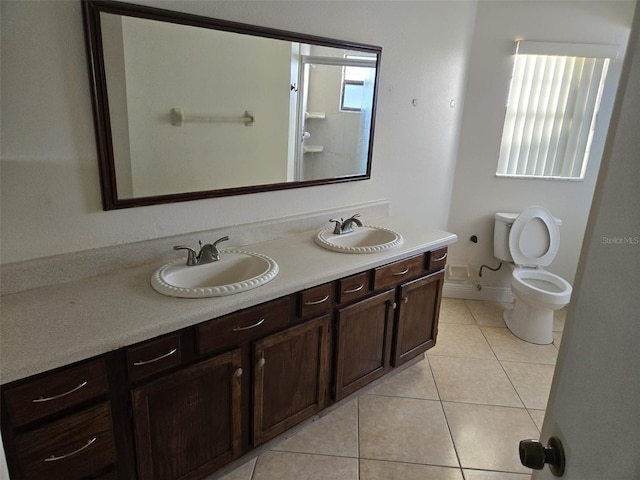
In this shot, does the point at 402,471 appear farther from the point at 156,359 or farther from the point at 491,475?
the point at 156,359

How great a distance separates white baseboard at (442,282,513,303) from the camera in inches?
143

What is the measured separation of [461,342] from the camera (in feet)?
9.85

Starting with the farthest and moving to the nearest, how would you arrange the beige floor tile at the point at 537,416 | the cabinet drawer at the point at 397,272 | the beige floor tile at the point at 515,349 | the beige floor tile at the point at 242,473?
the beige floor tile at the point at 515,349, the beige floor tile at the point at 537,416, the cabinet drawer at the point at 397,272, the beige floor tile at the point at 242,473

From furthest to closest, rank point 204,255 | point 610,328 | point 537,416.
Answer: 1. point 537,416
2. point 204,255
3. point 610,328

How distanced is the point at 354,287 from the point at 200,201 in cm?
80

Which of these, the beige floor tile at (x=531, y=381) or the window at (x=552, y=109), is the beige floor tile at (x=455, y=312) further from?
the window at (x=552, y=109)

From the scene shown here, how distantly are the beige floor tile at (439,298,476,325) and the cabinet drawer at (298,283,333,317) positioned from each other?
1.69 metres

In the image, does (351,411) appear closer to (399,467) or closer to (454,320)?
(399,467)

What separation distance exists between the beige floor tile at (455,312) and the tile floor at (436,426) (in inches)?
13.3

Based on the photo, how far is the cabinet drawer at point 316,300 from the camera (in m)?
1.78

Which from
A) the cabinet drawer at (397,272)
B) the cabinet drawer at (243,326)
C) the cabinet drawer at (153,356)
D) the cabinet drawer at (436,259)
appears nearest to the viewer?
the cabinet drawer at (153,356)

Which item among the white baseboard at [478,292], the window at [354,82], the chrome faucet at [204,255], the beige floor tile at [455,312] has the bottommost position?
the beige floor tile at [455,312]

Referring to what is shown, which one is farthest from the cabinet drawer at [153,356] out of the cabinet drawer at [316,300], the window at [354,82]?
the window at [354,82]

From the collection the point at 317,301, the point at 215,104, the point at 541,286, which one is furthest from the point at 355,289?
the point at 541,286
